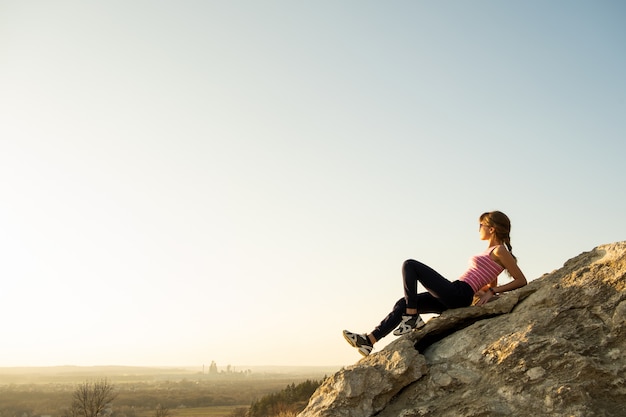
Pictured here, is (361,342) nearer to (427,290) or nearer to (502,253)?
(427,290)

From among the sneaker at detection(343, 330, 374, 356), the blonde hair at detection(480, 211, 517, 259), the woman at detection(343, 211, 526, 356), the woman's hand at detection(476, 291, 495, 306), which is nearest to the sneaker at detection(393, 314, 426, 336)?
the woman at detection(343, 211, 526, 356)

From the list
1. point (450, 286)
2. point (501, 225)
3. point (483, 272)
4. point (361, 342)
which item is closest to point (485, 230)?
point (501, 225)

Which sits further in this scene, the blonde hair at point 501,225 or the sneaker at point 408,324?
the blonde hair at point 501,225

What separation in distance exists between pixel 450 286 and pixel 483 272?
0.50 m

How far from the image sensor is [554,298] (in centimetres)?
561

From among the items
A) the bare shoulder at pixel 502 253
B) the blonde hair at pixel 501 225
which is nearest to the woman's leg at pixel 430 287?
the bare shoulder at pixel 502 253

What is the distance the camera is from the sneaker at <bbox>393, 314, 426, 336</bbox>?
6.09 meters

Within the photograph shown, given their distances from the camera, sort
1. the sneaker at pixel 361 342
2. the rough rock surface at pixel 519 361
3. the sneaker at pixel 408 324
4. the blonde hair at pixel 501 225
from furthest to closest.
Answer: the blonde hair at pixel 501 225 → the sneaker at pixel 361 342 → the sneaker at pixel 408 324 → the rough rock surface at pixel 519 361

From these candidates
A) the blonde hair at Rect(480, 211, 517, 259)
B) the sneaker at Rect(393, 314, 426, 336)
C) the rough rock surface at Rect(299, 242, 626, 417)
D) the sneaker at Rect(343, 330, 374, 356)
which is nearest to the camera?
the rough rock surface at Rect(299, 242, 626, 417)

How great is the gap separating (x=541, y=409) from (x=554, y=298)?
1431mm

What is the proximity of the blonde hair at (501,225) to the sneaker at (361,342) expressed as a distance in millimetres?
2212

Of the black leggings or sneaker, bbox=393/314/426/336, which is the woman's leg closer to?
the black leggings

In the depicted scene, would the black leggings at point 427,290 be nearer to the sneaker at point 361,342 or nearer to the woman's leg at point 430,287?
the woman's leg at point 430,287

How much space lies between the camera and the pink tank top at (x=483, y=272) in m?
6.23
